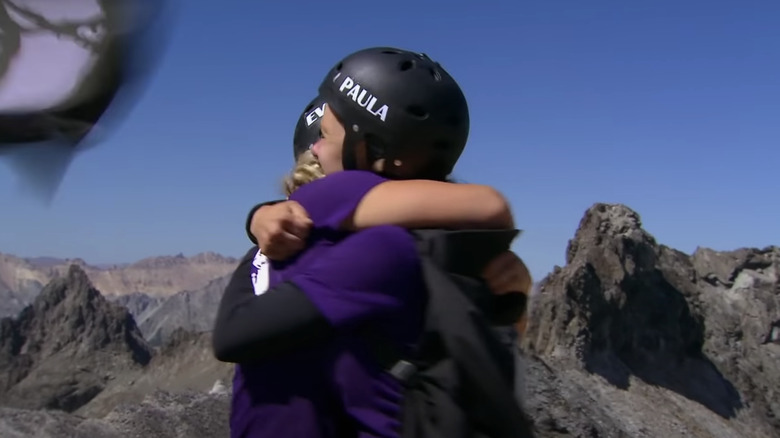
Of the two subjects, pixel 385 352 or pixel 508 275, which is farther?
pixel 508 275

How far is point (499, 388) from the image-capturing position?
1.61 meters

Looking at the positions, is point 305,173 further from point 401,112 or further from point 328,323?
point 328,323

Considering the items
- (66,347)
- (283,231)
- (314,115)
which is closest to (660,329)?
(314,115)

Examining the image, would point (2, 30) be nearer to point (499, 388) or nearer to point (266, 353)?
point (266, 353)

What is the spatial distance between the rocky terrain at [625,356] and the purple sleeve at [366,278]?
8.38 metres

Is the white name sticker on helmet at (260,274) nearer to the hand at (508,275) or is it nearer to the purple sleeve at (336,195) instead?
the purple sleeve at (336,195)

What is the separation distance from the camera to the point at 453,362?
1.59m

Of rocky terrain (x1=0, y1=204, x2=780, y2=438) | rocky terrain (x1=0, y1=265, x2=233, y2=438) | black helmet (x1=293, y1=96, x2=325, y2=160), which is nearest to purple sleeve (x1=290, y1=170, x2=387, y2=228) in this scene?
black helmet (x1=293, y1=96, x2=325, y2=160)

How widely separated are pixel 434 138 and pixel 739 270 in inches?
1021

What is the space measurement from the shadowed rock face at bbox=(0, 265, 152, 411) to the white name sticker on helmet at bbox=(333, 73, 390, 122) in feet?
102

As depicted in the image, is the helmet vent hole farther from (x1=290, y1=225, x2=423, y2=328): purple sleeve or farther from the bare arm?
(x1=290, y1=225, x2=423, y2=328): purple sleeve

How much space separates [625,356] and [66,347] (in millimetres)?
21158

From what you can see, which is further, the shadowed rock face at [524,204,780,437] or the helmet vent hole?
the shadowed rock face at [524,204,780,437]

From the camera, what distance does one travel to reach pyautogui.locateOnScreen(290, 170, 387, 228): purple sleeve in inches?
67.3
